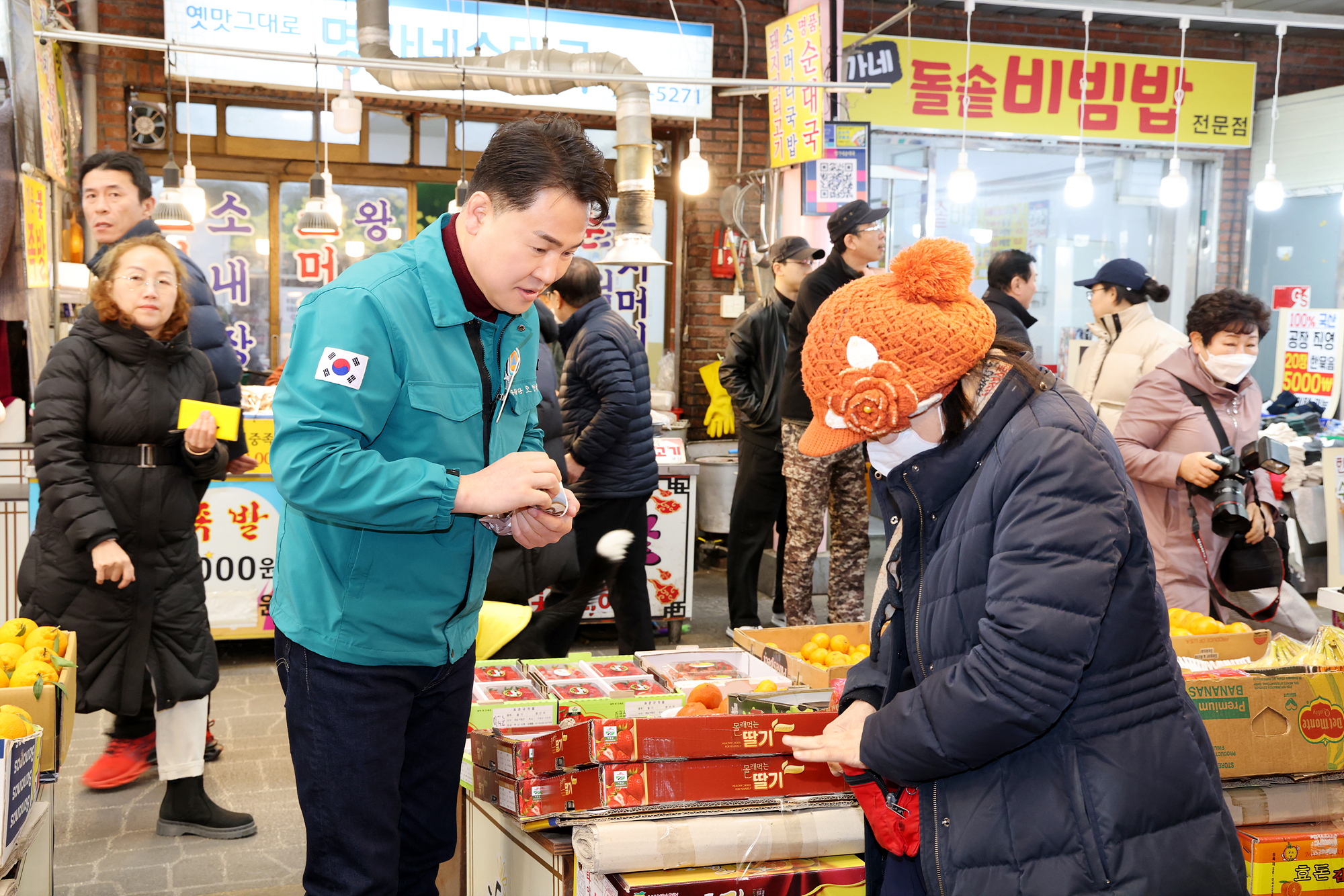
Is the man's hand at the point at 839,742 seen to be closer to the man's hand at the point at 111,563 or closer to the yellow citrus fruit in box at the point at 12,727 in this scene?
the yellow citrus fruit in box at the point at 12,727

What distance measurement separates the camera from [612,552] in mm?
4551

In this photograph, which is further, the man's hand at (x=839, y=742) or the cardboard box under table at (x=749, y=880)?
the cardboard box under table at (x=749, y=880)

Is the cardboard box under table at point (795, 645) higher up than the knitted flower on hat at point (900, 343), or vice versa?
the knitted flower on hat at point (900, 343)

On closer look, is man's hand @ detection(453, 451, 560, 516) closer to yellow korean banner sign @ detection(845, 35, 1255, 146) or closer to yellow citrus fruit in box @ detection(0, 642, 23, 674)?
yellow citrus fruit in box @ detection(0, 642, 23, 674)

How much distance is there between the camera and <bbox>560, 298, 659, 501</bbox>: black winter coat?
440cm

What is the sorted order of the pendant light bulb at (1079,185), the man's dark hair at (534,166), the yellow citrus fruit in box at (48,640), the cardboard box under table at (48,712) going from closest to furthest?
the man's dark hair at (534,166), the cardboard box under table at (48,712), the yellow citrus fruit in box at (48,640), the pendant light bulb at (1079,185)

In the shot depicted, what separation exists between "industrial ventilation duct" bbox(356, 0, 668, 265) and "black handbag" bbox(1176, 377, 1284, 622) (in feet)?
11.7

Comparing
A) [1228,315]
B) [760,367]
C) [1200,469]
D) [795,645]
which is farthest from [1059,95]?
[795,645]

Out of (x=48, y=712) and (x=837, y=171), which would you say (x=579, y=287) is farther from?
(x=837, y=171)

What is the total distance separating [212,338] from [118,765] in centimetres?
160

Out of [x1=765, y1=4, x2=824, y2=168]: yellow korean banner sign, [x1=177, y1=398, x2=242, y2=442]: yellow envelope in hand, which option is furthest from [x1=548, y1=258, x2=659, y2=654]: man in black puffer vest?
[x1=765, y1=4, x2=824, y2=168]: yellow korean banner sign

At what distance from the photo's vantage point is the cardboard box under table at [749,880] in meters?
2.21

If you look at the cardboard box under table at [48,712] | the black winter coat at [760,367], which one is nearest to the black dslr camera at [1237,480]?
the black winter coat at [760,367]

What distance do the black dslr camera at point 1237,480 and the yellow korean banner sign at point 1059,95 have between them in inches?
234
